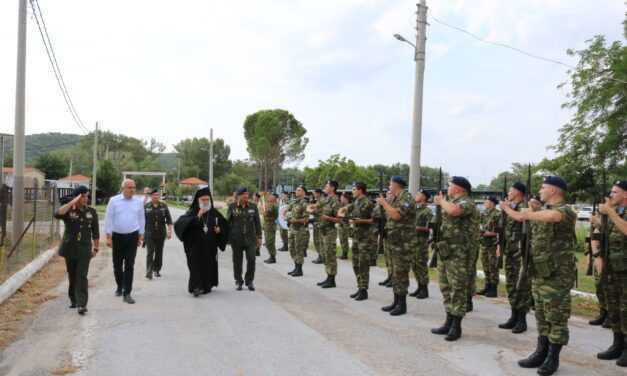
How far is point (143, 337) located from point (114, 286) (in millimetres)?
3868

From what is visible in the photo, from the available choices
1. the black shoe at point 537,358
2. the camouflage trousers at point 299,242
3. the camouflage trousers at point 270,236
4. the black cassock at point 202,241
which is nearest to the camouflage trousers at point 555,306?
the black shoe at point 537,358

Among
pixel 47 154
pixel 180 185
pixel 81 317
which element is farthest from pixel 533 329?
pixel 47 154

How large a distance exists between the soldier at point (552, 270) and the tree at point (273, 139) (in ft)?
194

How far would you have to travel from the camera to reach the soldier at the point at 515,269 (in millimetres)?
6758

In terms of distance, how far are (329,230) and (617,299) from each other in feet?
17.1

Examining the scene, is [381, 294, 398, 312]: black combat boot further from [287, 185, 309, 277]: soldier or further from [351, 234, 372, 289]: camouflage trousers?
[287, 185, 309, 277]: soldier

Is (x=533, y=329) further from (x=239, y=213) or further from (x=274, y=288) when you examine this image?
(x=239, y=213)

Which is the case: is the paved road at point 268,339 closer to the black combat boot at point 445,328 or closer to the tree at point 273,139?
the black combat boot at point 445,328

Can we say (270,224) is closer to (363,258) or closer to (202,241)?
(202,241)

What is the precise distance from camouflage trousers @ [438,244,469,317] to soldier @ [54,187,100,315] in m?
4.79

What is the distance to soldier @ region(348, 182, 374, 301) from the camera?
8461mm

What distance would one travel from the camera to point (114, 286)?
9477 millimetres

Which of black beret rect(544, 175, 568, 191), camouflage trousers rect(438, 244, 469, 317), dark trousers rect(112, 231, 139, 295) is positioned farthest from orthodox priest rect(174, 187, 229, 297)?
black beret rect(544, 175, 568, 191)

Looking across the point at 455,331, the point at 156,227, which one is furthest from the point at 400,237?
the point at 156,227
